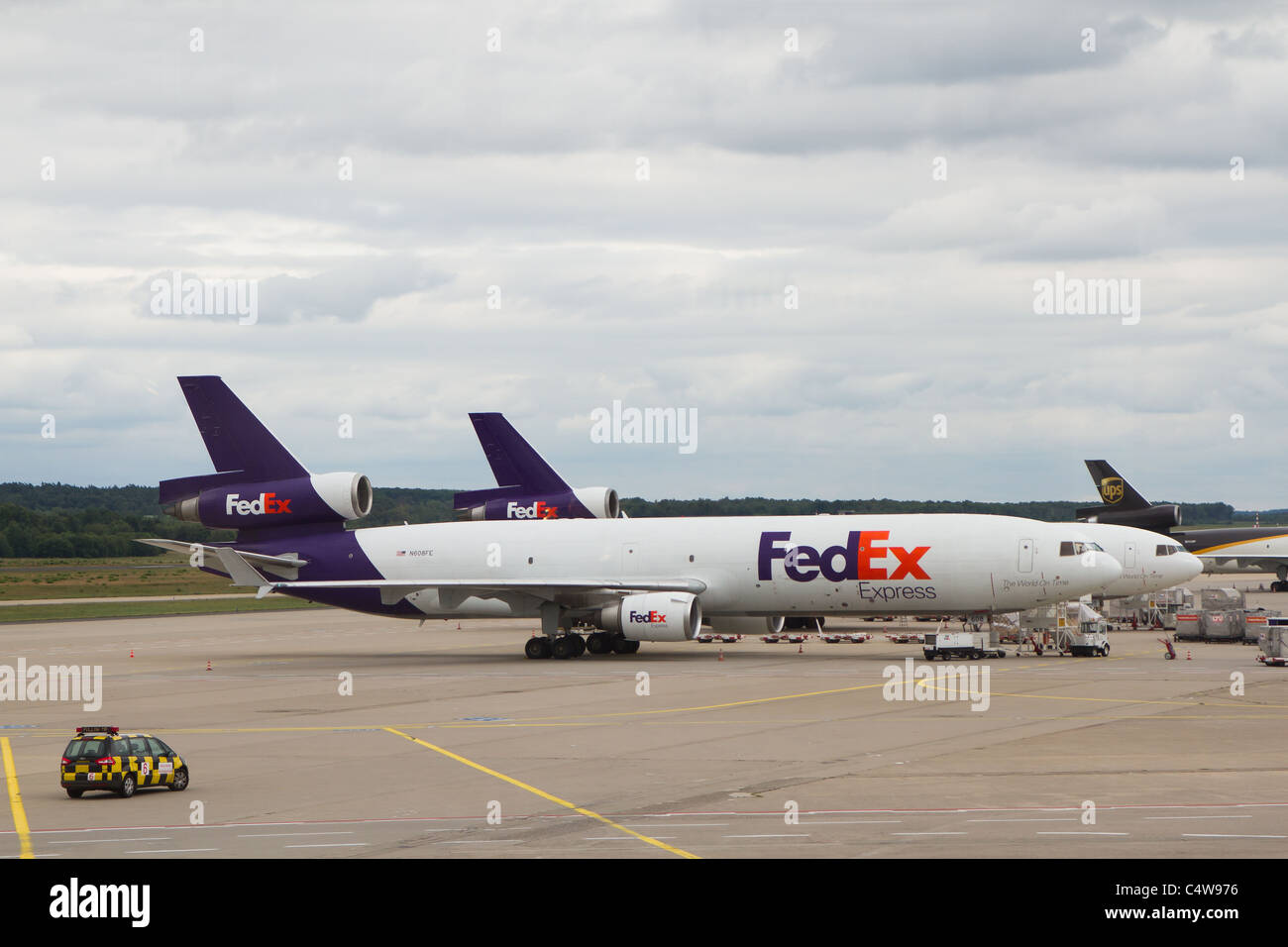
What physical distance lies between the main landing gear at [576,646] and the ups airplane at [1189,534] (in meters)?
48.7

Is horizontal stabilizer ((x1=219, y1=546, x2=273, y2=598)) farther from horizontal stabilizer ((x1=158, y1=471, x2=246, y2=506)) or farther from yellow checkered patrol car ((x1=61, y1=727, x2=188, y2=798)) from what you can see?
yellow checkered patrol car ((x1=61, y1=727, x2=188, y2=798))

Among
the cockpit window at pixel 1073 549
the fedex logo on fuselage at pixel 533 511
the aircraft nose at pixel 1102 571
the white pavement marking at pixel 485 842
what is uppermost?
the fedex logo on fuselage at pixel 533 511

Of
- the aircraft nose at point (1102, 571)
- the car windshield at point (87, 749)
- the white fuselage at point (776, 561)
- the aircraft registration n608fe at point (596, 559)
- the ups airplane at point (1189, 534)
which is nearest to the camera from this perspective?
the car windshield at point (87, 749)

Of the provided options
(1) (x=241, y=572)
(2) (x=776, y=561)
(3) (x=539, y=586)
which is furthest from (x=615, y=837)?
(1) (x=241, y=572)

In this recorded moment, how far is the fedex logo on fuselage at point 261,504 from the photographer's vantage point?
2291 inches

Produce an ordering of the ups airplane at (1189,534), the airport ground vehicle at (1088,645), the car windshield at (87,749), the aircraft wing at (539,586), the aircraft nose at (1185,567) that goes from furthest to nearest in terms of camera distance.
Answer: the ups airplane at (1189,534) → the aircraft nose at (1185,567) → the aircraft wing at (539,586) → the airport ground vehicle at (1088,645) → the car windshield at (87,749)

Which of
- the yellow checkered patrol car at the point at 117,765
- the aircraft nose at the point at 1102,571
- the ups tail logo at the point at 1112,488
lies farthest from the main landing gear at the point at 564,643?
the ups tail logo at the point at 1112,488

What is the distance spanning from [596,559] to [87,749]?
105ft

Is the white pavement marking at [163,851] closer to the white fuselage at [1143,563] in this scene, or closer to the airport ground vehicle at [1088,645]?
the airport ground vehicle at [1088,645]

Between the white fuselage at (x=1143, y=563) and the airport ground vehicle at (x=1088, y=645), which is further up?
the white fuselage at (x=1143, y=563)

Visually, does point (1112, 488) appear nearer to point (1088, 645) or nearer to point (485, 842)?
point (1088, 645)

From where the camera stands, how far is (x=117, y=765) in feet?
78.6
